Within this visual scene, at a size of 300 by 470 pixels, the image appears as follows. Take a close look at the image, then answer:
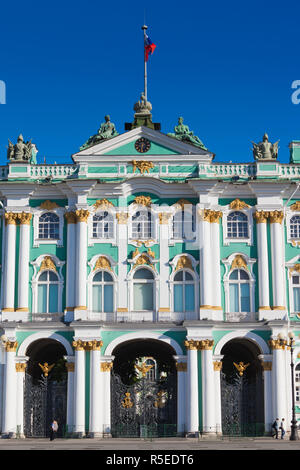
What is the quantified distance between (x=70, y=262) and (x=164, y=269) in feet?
19.4

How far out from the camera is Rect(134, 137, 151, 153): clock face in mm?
61031

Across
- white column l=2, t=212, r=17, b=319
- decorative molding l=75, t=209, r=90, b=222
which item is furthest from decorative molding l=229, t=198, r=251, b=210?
white column l=2, t=212, r=17, b=319

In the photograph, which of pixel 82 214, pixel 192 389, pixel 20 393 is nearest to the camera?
pixel 192 389

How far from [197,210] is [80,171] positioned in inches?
310

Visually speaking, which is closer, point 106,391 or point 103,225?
point 106,391

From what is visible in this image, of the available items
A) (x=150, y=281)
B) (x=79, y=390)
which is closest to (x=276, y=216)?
(x=150, y=281)

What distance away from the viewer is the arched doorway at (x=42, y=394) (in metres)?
58.6

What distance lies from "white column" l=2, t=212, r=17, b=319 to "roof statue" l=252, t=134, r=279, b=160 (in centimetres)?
1604

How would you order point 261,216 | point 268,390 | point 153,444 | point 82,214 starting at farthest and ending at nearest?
point 261,216, point 82,214, point 268,390, point 153,444

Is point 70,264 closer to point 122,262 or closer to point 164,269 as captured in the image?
point 122,262

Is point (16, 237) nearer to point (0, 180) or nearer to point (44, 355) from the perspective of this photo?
point (0, 180)

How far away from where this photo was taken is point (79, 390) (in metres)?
56.9

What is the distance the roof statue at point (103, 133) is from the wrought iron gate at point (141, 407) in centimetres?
1531
